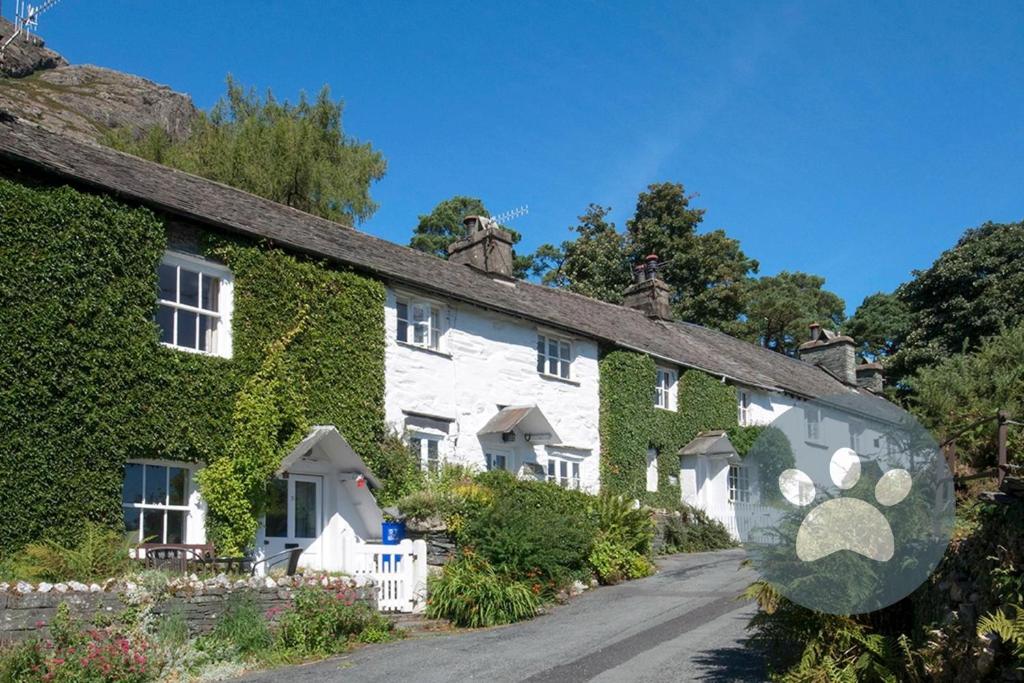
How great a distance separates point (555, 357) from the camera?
25.1m

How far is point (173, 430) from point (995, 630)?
41.0 ft

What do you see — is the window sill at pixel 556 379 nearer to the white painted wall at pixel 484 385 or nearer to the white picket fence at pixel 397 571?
the white painted wall at pixel 484 385

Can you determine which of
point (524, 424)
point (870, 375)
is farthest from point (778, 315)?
point (524, 424)

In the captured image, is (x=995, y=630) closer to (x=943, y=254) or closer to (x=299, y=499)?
(x=299, y=499)

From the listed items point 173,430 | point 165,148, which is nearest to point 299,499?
point 173,430

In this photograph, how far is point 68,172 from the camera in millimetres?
15344

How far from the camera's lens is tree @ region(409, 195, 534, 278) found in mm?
51344

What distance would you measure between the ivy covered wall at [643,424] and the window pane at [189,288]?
11991 mm

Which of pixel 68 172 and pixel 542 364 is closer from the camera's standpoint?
pixel 68 172

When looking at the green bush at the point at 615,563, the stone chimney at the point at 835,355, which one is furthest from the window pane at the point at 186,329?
the stone chimney at the point at 835,355

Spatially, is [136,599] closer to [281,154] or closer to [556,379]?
[556,379]

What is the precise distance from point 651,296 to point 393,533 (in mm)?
19141

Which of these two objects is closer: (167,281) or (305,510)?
(167,281)

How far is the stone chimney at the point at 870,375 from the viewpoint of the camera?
46.0 metres
